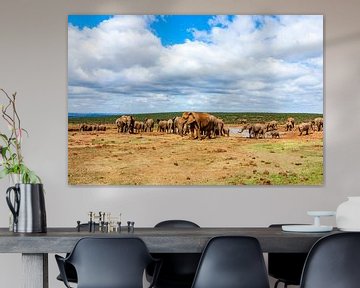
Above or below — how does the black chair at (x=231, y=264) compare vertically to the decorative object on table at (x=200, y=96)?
below

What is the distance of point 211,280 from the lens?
3645 mm

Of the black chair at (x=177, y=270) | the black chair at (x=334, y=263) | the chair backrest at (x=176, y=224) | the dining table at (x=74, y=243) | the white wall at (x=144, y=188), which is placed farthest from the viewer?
the white wall at (x=144, y=188)

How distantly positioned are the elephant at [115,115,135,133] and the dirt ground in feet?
0.13

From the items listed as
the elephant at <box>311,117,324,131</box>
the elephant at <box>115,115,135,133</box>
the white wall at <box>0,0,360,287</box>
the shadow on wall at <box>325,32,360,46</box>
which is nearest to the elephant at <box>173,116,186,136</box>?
the elephant at <box>115,115,135,133</box>

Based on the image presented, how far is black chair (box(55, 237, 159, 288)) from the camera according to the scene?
358cm

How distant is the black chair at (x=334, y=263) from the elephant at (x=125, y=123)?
266 centimetres

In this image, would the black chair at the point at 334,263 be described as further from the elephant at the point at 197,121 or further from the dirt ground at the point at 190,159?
the elephant at the point at 197,121

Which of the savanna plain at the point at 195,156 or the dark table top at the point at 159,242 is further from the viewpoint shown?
the savanna plain at the point at 195,156

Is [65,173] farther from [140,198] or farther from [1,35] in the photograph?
[1,35]

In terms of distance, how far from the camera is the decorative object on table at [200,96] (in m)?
5.87

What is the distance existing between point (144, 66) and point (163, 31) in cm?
32

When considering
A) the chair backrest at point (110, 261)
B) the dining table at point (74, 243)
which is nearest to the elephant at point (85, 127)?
the dining table at point (74, 243)

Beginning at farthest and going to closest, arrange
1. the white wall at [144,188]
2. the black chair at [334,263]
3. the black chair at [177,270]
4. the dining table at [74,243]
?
the white wall at [144,188]
the black chair at [177,270]
the dining table at [74,243]
the black chair at [334,263]

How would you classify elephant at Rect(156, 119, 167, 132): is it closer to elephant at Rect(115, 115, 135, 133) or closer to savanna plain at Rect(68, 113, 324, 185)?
savanna plain at Rect(68, 113, 324, 185)
